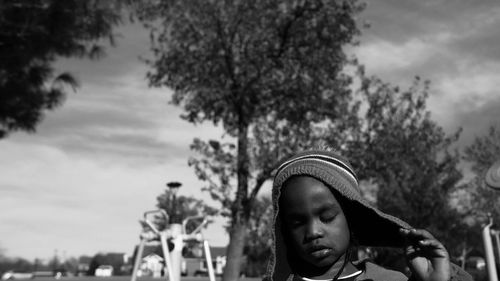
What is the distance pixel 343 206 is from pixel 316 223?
139mm

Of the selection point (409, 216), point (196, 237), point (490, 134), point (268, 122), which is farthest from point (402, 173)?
point (196, 237)

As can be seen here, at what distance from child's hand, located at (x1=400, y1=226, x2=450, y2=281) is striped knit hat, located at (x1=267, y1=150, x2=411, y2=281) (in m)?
0.18

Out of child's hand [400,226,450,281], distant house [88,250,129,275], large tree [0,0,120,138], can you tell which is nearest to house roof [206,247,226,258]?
distant house [88,250,129,275]

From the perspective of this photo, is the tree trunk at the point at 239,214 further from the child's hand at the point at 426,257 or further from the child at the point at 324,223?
the child's hand at the point at 426,257

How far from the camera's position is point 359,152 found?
66.6 feet

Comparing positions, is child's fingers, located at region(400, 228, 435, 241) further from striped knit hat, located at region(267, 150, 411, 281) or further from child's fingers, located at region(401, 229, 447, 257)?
striped knit hat, located at region(267, 150, 411, 281)

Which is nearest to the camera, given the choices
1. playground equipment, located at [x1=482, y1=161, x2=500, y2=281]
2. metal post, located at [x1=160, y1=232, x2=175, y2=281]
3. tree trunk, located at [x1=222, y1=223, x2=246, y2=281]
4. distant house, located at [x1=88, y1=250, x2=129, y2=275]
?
playground equipment, located at [x1=482, y1=161, x2=500, y2=281]

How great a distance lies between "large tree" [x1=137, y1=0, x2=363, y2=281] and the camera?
19.5 metres

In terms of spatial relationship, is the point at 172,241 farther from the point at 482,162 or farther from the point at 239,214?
the point at 482,162

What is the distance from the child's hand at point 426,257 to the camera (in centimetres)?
144

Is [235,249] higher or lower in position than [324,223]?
higher

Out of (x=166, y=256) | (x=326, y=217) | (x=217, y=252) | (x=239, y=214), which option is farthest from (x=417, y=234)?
(x=217, y=252)

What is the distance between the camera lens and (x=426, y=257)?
4.87 ft

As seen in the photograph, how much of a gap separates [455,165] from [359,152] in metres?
10.3
